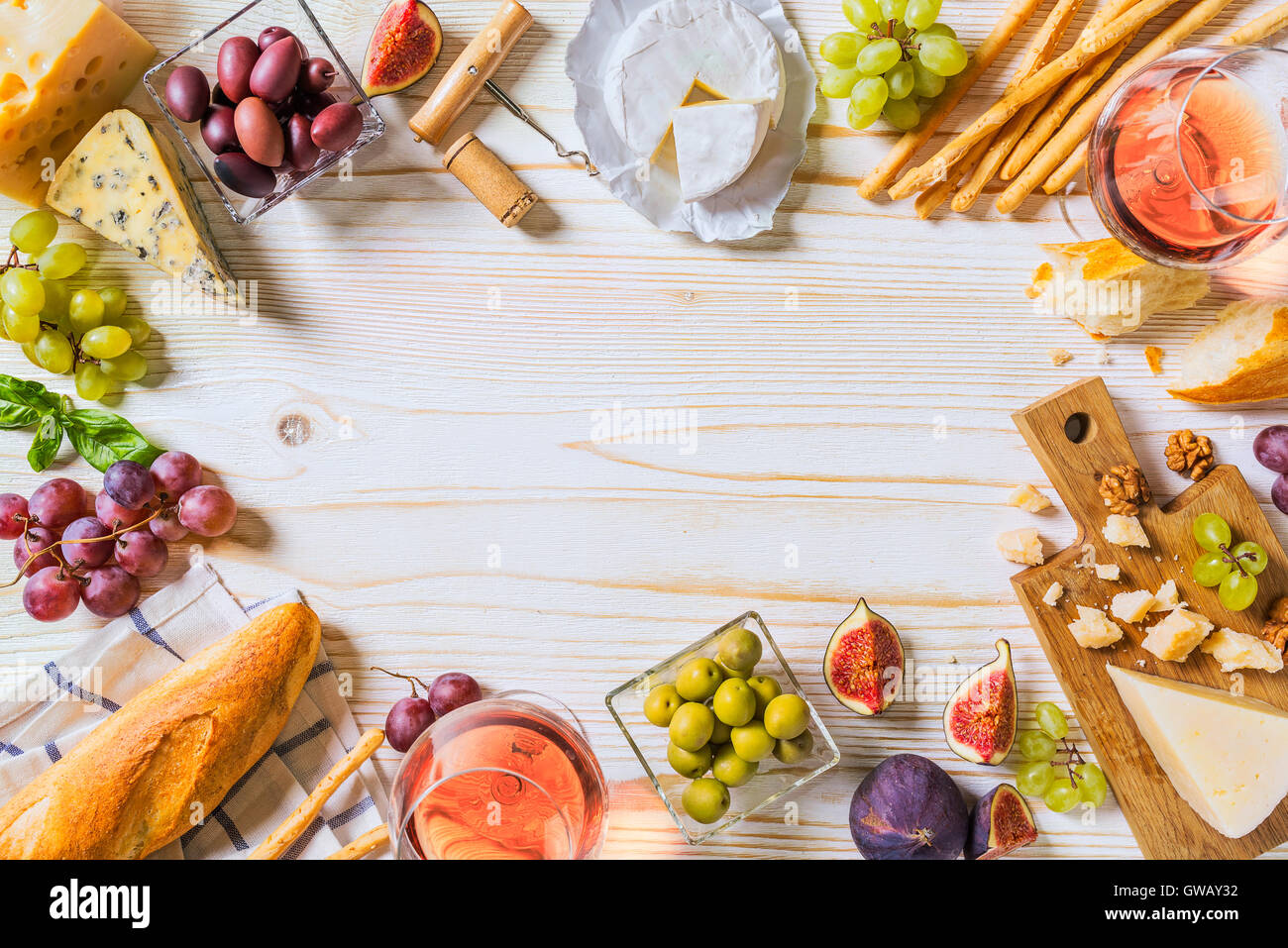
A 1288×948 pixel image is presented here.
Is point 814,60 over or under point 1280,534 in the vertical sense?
over

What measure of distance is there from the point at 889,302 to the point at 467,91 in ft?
2.20

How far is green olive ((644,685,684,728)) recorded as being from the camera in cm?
111

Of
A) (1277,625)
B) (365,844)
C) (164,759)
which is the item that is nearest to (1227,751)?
(1277,625)

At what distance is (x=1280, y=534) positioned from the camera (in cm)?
125

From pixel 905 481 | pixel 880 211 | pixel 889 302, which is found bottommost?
pixel 905 481

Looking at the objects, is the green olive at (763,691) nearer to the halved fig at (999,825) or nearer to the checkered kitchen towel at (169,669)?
the halved fig at (999,825)

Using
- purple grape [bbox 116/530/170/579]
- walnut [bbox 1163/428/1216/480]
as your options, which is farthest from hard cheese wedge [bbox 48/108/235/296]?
walnut [bbox 1163/428/1216/480]

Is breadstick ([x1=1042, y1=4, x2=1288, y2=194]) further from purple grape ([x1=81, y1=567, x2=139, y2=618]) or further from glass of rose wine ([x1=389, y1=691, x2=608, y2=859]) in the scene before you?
purple grape ([x1=81, y1=567, x2=139, y2=618])

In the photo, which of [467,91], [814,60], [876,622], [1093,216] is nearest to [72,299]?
[467,91]

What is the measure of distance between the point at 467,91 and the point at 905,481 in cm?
83

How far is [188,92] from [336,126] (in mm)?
200

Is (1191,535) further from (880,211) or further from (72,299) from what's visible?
(72,299)

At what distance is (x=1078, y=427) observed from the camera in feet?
4.10

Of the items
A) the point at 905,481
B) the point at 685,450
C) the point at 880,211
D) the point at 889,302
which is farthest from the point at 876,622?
the point at 880,211
